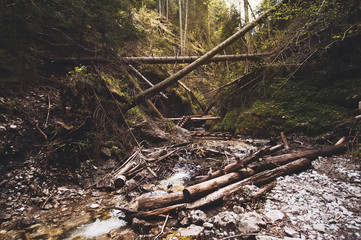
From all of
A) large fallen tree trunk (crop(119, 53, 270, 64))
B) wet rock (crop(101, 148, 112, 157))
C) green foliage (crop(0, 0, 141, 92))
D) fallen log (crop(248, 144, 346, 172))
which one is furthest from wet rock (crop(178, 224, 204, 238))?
large fallen tree trunk (crop(119, 53, 270, 64))

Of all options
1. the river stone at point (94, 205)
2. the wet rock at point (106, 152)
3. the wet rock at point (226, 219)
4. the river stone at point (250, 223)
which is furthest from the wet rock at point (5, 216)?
the river stone at point (250, 223)

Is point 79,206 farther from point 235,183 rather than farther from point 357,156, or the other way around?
point 357,156

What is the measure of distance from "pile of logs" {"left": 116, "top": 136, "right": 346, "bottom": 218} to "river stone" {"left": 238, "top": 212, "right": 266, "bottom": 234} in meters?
0.51

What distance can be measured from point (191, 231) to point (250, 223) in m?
0.83

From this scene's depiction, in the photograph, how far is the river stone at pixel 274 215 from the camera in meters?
2.35

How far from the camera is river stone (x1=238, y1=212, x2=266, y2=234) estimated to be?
6.82 ft

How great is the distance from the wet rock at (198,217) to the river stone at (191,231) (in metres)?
0.08

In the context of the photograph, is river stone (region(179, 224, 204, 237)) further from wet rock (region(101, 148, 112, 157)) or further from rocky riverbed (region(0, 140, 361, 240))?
wet rock (region(101, 148, 112, 157))

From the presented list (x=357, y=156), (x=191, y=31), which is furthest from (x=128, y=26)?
(x=191, y=31)

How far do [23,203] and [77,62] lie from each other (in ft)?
16.2

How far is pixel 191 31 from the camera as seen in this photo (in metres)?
23.1

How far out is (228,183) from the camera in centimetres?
324

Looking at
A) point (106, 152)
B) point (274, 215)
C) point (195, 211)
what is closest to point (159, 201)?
point (195, 211)

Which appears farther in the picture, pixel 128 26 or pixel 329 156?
pixel 128 26
